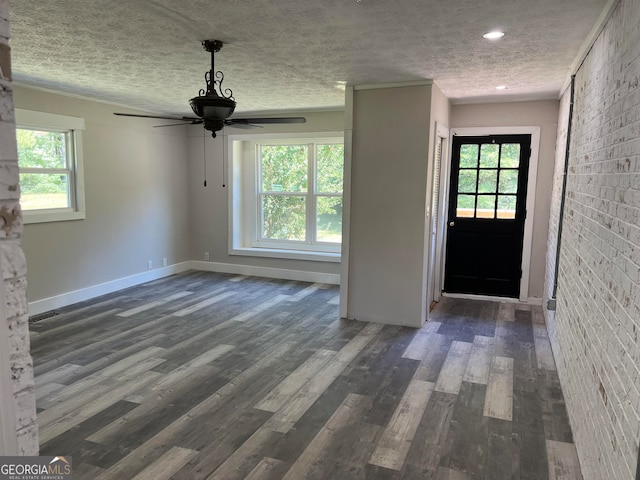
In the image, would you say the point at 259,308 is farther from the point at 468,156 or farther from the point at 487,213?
the point at 468,156

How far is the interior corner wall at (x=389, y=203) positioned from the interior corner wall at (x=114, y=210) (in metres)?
3.21

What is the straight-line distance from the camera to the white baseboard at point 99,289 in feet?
16.3

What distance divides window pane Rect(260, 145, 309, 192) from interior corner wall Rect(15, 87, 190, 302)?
1282 mm

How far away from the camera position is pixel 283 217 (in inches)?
273

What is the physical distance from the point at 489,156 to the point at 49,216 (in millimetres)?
5129

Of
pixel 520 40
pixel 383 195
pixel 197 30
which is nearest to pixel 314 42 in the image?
pixel 197 30

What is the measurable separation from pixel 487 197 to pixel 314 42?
3351 millimetres

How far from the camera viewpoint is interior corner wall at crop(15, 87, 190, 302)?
500cm

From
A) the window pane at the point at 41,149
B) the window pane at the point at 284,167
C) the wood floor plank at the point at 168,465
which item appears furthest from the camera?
the window pane at the point at 284,167

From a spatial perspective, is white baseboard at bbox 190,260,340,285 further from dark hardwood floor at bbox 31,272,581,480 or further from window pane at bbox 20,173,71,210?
window pane at bbox 20,173,71,210

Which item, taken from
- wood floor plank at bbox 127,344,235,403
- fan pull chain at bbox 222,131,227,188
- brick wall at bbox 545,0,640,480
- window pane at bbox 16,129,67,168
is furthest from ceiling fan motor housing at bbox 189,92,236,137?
fan pull chain at bbox 222,131,227,188

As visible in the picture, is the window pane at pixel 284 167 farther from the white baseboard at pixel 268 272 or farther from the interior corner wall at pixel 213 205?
the white baseboard at pixel 268 272

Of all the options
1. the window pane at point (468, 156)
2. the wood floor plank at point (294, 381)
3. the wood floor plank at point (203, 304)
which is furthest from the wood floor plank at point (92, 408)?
the window pane at point (468, 156)

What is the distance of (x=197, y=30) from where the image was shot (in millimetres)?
2818
